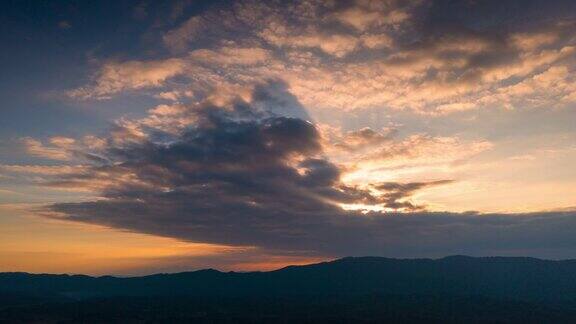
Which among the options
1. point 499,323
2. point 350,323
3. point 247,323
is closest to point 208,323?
point 247,323

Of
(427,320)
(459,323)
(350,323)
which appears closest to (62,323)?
(350,323)

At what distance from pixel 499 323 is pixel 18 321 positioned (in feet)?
763

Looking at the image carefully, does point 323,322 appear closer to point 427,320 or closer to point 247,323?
point 247,323

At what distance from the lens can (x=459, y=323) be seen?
642 feet

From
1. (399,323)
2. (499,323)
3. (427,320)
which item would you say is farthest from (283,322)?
(499,323)

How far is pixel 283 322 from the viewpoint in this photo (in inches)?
7825

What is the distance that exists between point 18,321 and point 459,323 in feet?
697

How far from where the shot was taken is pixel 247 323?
19925cm

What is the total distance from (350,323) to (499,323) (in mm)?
72797

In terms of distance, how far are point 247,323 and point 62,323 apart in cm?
8917

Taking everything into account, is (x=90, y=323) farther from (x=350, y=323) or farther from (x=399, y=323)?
(x=399, y=323)

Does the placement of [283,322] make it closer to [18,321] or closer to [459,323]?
[459,323]

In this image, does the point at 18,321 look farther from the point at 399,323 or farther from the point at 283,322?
the point at 399,323

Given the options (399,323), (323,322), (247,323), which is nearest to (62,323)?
(247,323)
